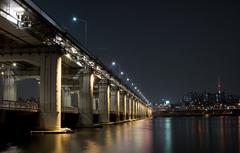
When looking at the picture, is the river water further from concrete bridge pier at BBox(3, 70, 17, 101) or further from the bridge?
concrete bridge pier at BBox(3, 70, 17, 101)

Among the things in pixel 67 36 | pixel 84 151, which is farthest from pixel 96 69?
pixel 84 151

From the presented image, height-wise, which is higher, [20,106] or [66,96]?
[66,96]

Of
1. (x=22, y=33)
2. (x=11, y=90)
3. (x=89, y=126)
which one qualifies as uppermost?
(x=22, y=33)

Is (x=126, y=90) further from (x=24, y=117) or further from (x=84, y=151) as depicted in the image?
(x=84, y=151)

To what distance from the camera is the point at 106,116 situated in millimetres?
102125

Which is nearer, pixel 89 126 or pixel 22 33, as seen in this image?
pixel 22 33

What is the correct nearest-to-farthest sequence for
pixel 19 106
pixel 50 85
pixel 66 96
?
pixel 19 106 → pixel 50 85 → pixel 66 96

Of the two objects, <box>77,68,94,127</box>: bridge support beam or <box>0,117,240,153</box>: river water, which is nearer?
<box>0,117,240,153</box>: river water

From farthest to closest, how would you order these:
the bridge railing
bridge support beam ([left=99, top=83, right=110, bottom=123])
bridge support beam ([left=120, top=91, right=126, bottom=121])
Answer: bridge support beam ([left=120, top=91, right=126, bottom=121]), bridge support beam ([left=99, top=83, right=110, bottom=123]), the bridge railing

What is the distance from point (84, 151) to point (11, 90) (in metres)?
55.3

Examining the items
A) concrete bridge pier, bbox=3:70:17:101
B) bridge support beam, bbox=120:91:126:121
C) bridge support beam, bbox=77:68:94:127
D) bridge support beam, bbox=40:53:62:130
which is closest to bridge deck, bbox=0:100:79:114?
bridge support beam, bbox=40:53:62:130

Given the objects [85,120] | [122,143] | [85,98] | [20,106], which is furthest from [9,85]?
[122,143]

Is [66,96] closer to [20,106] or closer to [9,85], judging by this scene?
[9,85]

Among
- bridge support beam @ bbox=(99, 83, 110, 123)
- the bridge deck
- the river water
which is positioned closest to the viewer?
the river water
